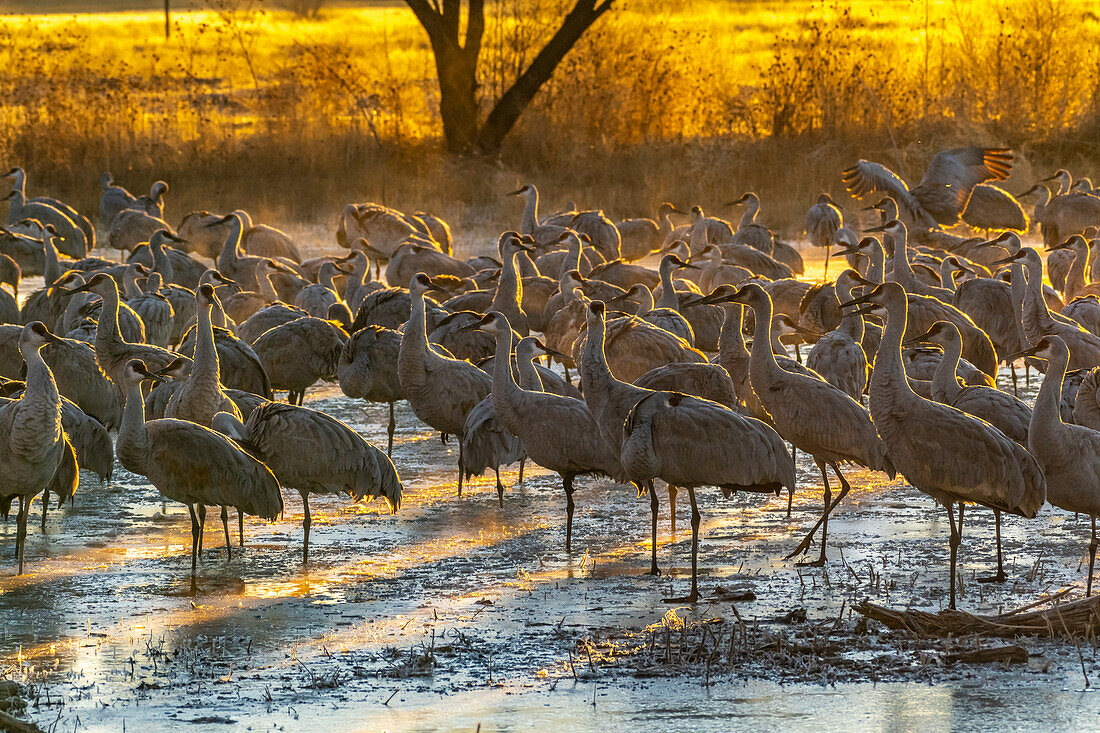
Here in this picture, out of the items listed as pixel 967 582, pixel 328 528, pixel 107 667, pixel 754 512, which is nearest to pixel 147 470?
pixel 328 528

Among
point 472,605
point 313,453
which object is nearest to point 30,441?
point 313,453

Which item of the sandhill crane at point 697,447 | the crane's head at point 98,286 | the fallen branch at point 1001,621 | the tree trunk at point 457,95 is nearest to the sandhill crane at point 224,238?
the crane's head at point 98,286

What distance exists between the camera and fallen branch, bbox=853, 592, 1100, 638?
7000 millimetres

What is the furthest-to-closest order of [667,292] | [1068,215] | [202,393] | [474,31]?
1. [474,31]
2. [1068,215]
3. [667,292]
4. [202,393]

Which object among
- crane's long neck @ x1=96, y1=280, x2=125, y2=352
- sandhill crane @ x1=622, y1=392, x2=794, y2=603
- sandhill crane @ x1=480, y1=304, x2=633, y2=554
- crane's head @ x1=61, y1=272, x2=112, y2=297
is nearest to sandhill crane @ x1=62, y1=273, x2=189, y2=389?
crane's long neck @ x1=96, y1=280, x2=125, y2=352

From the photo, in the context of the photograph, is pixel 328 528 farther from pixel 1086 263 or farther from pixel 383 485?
pixel 1086 263

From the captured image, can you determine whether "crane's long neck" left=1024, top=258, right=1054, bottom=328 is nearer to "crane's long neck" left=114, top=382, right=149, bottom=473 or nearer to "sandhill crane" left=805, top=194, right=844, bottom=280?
"crane's long neck" left=114, top=382, right=149, bottom=473

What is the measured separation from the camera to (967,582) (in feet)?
27.0

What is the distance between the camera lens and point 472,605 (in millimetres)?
7871

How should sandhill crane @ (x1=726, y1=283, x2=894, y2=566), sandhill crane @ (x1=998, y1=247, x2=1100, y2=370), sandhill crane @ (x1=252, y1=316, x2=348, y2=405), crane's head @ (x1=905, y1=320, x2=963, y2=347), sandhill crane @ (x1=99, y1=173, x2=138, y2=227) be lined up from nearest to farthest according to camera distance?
sandhill crane @ (x1=726, y1=283, x2=894, y2=566) → crane's head @ (x1=905, y1=320, x2=963, y2=347) → sandhill crane @ (x1=998, y1=247, x2=1100, y2=370) → sandhill crane @ (x1=252, y1=316, x2=348, y2=405) → sandhill crane @ (x1=99, y1=173, x2=138, y2=227)

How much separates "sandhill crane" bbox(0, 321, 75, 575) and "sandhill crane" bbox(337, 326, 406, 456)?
3.58 m

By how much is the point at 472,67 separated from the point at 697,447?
20.0 meters

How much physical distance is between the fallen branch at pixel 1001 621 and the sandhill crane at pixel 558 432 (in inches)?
97.9

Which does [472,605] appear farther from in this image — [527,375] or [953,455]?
[527,375]
